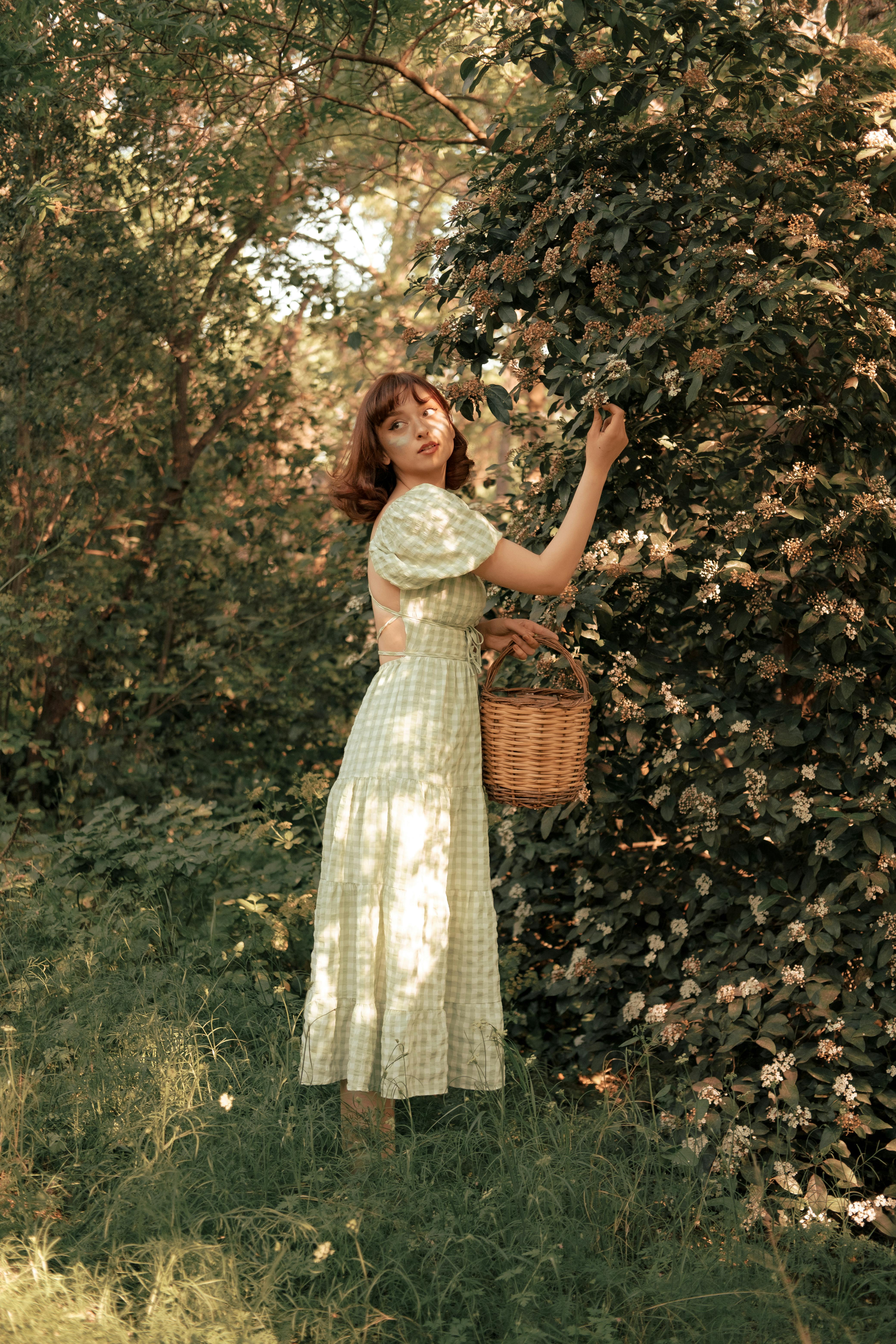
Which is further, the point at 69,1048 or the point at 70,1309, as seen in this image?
the point at 69,1048

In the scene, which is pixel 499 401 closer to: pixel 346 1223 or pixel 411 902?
pixel 411 902

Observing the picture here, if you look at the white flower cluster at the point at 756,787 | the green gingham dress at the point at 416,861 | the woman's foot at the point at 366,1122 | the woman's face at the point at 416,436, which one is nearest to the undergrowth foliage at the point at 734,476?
the white flower cluster at the point at 756,787

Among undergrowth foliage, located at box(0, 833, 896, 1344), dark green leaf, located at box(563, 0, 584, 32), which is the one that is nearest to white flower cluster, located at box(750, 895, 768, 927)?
undergrowth foliage, located at box(0, 833, 896, 1344)

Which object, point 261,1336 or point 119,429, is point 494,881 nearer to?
point 261,1336

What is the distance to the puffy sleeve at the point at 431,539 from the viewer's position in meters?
2.66

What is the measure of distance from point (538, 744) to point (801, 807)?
0.69 m

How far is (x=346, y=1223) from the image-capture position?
2.30m

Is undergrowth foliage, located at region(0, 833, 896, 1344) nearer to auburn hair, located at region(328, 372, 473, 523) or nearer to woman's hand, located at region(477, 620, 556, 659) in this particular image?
woman's hand, located at region(477, 620, 556, 659)

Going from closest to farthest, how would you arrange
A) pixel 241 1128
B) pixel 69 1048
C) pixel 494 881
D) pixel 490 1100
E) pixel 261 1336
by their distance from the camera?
pixel 261 1336
pixel 241 1128
pixel 490 1100
pixel 69 1048
pixel 494 881

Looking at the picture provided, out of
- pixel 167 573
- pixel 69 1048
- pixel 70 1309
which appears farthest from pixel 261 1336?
pixel 167 573

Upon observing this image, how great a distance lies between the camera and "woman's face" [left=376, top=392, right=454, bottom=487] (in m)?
2.85

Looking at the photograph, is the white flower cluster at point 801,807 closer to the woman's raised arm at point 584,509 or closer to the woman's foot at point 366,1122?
the woman's raised arm at point 584,509

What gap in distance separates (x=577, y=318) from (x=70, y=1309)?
7.87ft

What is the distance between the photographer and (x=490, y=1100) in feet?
9.57
